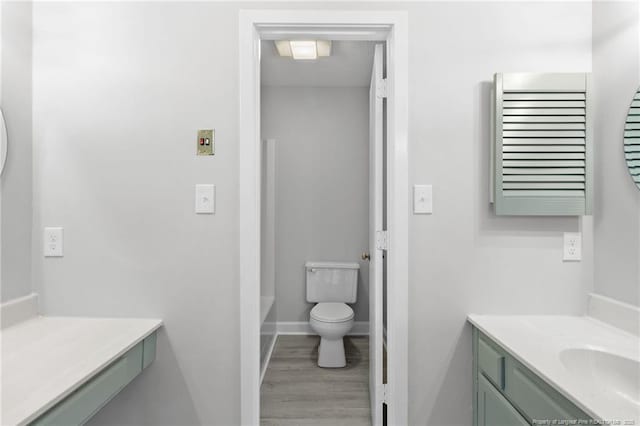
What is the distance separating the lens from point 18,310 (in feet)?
4.81

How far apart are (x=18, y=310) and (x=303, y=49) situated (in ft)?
7.17

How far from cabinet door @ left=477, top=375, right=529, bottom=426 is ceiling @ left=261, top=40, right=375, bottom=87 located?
215cm

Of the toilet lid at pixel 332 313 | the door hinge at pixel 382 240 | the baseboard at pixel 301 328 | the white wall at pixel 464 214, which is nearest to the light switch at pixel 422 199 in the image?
the white wall at pixel 464 214

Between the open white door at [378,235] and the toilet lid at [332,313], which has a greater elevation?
the open white door at [378,235]

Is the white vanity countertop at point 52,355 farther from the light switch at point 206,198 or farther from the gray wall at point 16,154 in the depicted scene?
the light switch at point 206,198

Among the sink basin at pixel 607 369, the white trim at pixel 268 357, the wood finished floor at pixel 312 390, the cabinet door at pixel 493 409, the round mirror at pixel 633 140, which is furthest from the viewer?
the white trim at pixel 268 357

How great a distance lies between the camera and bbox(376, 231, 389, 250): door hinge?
1.67 meters

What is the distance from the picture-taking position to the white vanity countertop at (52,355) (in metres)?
0.89

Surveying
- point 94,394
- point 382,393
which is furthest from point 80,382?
point 382,393

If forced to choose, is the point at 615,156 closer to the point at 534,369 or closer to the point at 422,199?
the point at 422,199

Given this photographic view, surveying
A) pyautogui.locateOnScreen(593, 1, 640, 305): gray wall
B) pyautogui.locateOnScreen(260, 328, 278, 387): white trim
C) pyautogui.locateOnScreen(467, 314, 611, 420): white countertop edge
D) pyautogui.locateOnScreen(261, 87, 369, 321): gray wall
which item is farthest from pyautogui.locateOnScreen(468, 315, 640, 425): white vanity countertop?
pyautogui.locateOnScreen(261, 87, 369, 321): gray wall

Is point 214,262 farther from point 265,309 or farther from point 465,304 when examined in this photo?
point 265,309

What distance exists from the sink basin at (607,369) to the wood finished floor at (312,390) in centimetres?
122

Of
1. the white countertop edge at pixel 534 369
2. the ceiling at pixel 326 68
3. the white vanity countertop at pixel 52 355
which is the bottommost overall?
the white vanity countertop at pixel 52 355
